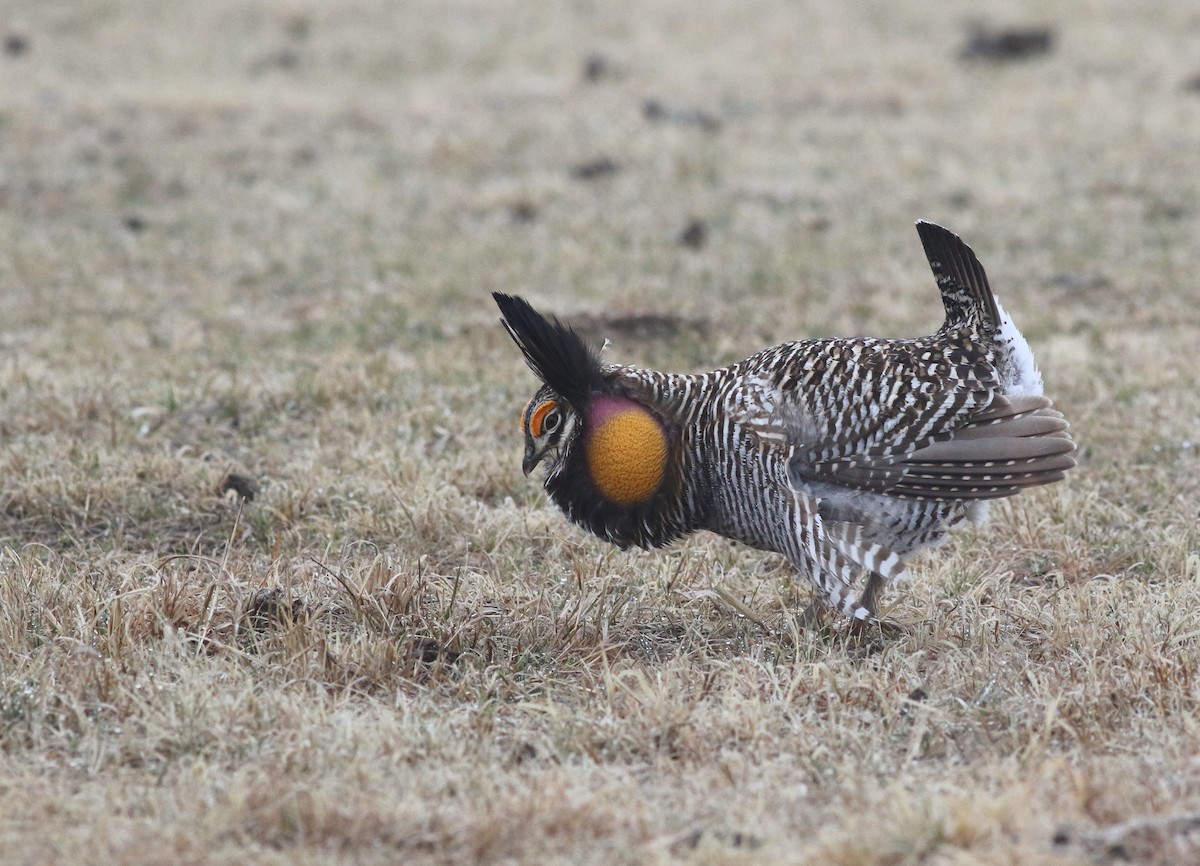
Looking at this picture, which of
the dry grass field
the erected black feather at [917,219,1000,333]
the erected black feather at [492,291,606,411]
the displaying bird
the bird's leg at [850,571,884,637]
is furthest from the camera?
the erected black feather at [917,219,1000,333]

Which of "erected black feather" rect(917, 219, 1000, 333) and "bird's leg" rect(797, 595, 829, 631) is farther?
"erected black feather" rect(917, 219, 1000, 333)

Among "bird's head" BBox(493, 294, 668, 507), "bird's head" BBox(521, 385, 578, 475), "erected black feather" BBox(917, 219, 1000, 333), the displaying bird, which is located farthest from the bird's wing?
"bird's head" BBox(521, 385, 578, 475)

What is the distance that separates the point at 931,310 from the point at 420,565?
16.5 feet

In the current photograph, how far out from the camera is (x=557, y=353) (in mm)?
4312

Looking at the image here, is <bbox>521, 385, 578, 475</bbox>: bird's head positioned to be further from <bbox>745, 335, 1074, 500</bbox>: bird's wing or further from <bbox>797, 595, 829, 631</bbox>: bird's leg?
<bbox>797, 595, 829, 631</bbox>: bird's leg

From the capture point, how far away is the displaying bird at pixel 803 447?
4.15 metres

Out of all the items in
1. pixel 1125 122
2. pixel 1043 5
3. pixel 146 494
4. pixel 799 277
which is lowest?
pixel 146 494

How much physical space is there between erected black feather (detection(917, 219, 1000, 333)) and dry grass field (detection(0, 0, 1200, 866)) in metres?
0.80

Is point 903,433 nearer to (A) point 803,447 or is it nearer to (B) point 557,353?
(A) point 803,447

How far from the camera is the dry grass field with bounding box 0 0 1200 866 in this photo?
321 centimetres

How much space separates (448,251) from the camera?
10.0 meters

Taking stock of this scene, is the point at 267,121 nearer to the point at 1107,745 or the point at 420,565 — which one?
the point at 420,565

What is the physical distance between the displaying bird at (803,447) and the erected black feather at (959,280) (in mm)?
220

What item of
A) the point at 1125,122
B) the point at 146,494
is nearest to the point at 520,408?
the point at 146,494
